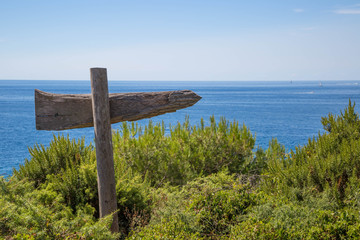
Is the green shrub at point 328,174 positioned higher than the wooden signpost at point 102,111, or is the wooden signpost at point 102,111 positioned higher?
the wooden signpost at point 102,111

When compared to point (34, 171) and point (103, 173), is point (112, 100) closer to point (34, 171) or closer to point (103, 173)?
point (103, 173)

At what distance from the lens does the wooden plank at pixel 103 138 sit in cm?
396

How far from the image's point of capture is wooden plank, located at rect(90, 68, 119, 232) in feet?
13.0

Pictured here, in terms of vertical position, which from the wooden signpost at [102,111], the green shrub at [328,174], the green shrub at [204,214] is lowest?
the green shrub at [204,214]

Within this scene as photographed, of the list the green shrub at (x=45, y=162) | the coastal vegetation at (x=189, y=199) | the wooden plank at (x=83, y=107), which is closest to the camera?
the coastal vegetation at (x=189, y=199)

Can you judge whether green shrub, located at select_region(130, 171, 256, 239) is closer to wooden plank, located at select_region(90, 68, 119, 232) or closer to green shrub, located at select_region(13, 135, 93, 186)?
wooden plank, located at select_region(90, 68, 119, 232)

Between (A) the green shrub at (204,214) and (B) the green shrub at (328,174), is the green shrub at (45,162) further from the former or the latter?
(B) the green shrub at (328,174)

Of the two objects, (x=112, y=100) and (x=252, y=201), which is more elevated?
(x=112, y=100)

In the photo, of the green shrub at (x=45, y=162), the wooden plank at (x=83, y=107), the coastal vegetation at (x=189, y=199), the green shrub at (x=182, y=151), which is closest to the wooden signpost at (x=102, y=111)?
the wooden plank at (x=83, y=107)

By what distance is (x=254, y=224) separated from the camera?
3293 millimetres

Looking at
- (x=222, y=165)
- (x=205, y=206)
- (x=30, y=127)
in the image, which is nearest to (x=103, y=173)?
(x=205, y=206)

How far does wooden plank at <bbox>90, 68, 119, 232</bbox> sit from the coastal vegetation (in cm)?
36

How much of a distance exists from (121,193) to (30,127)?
38790 millimetres

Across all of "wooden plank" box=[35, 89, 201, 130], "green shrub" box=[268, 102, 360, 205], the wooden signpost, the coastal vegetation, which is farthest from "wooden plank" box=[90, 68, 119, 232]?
"green shrub" box=[268, 102, 360, 205]
